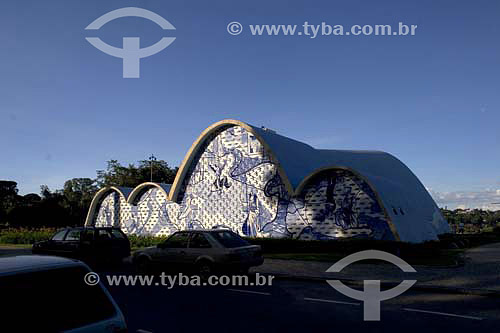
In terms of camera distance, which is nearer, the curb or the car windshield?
the curb

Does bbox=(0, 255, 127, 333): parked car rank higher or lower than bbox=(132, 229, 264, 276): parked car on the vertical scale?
higher

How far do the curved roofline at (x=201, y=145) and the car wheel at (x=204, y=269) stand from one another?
41.8 feet

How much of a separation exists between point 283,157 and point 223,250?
49.2 feet

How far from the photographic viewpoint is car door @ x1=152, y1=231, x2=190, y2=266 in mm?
12875

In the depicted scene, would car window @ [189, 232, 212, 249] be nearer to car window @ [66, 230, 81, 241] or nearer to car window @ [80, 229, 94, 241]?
car window @ [80, 229, 94, 241]

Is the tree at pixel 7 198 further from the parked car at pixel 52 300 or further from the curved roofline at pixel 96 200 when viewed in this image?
the parked car at pixel 52 300

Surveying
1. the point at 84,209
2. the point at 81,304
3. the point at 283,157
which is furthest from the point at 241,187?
the point at 84,209

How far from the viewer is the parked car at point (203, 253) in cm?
1205

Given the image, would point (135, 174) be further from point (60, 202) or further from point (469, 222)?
point (469, 222)

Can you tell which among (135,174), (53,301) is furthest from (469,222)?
(53,301)

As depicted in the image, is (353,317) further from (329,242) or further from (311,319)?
(329,242)

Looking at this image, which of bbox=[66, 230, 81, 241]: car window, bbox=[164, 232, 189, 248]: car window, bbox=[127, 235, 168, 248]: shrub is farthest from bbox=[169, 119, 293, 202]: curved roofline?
bbox=[66, 230, 81, 241]: car window

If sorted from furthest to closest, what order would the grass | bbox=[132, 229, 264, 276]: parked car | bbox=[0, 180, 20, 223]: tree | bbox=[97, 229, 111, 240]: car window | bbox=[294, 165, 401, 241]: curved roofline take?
bbox=[0, 180, 20, 223]: tree, bbox=[294, 165, 401, 241]: curved roofline, the grass, bbox=[97, 229, 111, 240]: car window, bbox=[132, 229, 264, 276]: parked car

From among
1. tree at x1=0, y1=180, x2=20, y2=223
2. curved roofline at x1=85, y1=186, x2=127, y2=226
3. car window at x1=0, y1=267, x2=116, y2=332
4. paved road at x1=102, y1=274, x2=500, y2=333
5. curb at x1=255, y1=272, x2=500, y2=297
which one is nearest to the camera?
car window at x1=0, y1=267, x2=116, y2=332
